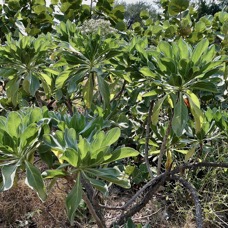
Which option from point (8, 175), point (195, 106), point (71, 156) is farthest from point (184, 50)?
point (8, 175)

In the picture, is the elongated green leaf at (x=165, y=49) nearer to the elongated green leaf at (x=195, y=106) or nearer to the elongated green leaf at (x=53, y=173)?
the elongated green leaf at (x=195, y=106)

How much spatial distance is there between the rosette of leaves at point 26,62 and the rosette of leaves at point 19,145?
0.58 meters

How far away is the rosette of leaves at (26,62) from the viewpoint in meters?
1.46

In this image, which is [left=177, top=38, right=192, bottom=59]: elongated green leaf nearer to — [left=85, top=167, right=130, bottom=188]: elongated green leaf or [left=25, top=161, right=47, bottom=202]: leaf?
[left=85, top=167, right=130, bottom=188]: elongated green leaf

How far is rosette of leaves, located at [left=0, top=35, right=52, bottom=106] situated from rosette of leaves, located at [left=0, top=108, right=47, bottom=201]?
0.58 metres

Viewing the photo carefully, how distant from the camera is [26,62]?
1.53 metres

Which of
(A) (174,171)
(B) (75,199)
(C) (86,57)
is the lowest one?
(A) (174,171)

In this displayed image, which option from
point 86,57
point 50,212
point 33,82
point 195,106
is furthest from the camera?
point 50,212

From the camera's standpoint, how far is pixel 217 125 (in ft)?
4.38

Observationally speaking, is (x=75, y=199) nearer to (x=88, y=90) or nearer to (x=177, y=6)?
(x=88, y=90)

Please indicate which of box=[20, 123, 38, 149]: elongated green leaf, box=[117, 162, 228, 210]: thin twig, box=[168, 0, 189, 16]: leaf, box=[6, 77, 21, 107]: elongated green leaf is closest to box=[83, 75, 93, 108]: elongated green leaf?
box=[6, 77, 21, 107]: elongated green leaf

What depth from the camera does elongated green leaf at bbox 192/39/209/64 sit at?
1.12m

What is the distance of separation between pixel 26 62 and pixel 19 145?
684 millimetres

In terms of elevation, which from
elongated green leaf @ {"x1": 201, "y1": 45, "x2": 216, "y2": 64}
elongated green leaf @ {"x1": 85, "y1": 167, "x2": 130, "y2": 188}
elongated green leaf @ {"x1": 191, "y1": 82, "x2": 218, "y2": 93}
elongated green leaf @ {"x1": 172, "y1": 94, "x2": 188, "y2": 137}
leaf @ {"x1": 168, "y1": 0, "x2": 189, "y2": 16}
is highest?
A: leaf @ {"x1": 168, "y1": 0, "x2": 189, "y2": 16}
